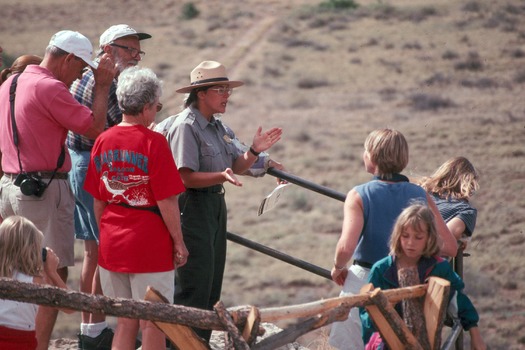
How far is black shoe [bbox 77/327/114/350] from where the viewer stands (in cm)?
550

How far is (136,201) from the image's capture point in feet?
15.6

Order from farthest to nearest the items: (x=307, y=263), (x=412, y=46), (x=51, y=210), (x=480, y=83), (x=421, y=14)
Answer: (x=421, y=14)
(x=412, y=46)
(x=480, y=83)
(x=307, y=263)
(x=51, y=210)

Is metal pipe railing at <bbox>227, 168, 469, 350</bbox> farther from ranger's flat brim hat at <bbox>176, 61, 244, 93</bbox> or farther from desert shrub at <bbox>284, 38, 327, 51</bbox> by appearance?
desert shrub at <bbox>284, 38, 327, 51</bbox>

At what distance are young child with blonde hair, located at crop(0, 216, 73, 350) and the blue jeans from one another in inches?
47.9

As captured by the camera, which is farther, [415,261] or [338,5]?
[338,5]

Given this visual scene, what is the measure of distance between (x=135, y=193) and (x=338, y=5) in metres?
45.8

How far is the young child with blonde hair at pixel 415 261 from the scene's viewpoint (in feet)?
14.7

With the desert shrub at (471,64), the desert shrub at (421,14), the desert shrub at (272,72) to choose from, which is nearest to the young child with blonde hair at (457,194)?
the desert shrub at (471,64)

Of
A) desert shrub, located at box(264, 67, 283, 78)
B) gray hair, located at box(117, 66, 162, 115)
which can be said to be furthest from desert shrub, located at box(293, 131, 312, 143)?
gray hair, located at box(117, 66, 162, 115)

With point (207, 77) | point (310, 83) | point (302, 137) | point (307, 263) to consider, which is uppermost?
point (207, 77)

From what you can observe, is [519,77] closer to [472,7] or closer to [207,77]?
[472,7]

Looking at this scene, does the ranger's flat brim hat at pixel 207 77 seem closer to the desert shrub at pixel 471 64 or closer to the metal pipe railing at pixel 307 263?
the metal pipe railing at pixel 307 263

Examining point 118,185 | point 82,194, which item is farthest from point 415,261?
point 82,194

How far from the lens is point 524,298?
19766 millimetres
